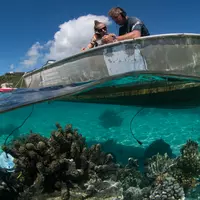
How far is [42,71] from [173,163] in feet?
21.8

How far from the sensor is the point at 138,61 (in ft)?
28.2

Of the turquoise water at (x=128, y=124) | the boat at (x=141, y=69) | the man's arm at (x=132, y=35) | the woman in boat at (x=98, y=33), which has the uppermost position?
the woman in boat at (x=98, y=33)

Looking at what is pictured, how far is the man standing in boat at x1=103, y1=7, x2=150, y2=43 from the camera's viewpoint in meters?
8.41

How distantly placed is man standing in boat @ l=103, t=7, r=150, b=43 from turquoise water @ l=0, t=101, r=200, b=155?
2380 millimetres

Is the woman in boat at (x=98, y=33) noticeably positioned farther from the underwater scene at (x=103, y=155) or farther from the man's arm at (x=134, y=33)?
the underwater scene at (x=103, y=155)

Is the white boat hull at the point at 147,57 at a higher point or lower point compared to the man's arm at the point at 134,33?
lower

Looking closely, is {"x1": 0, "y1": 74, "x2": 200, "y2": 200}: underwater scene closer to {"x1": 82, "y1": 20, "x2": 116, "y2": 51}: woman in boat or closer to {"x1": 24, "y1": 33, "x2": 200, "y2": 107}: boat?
{"x1": 24, "y1": 33, "x2": 200, "y2": 107}: boat

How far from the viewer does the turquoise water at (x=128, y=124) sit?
888cm

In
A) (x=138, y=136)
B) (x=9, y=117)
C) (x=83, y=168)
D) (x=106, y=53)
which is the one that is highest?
(x=106, y=53)

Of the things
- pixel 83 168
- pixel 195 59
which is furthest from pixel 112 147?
pixel 195 59

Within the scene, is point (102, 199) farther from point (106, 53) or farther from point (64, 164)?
point (106, 53)

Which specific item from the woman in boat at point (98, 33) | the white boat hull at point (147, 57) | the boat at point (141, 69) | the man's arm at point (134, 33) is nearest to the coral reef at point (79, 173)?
the boat at point (141, 69)

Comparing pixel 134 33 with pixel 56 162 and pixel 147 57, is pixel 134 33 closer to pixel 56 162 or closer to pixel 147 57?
pixel 147 57

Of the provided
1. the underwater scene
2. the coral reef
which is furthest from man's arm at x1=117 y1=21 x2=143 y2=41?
the coral reef
